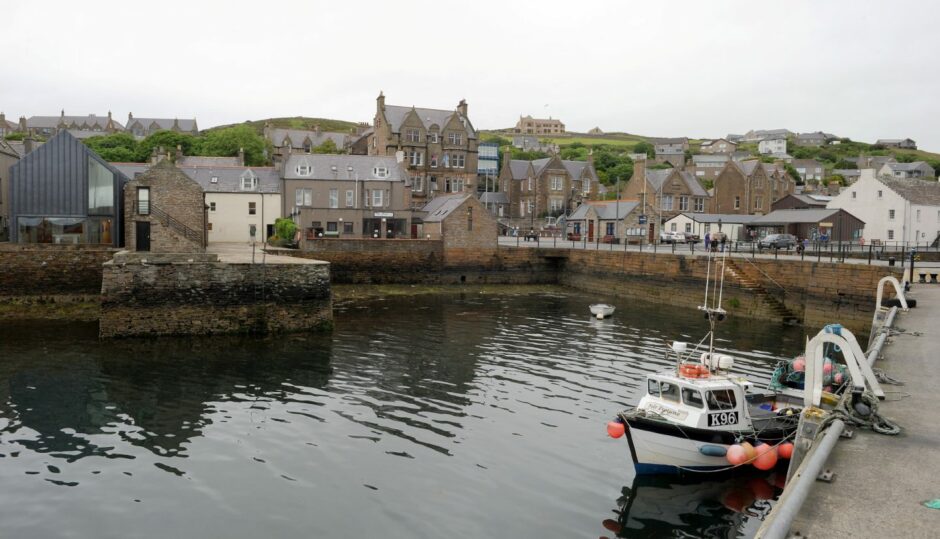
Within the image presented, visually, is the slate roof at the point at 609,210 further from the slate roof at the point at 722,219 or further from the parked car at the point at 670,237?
the slate roof at the point at 722,219

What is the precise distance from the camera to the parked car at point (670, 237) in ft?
222

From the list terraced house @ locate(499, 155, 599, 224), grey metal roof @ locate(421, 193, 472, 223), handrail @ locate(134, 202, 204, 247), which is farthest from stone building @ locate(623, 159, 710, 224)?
handrail @ locate(134, 202, 204, 247)

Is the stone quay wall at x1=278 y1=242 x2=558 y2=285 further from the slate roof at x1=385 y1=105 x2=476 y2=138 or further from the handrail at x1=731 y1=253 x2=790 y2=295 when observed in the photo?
the slate roof at x1=385 y1=105 x2=476 y2=138

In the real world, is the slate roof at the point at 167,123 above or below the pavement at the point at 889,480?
above

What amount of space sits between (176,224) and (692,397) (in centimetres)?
3423

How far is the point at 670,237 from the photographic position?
71188 mm

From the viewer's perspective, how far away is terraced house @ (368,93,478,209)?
286ft

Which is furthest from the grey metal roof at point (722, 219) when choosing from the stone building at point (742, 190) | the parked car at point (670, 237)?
the stone building at point (742, 190)

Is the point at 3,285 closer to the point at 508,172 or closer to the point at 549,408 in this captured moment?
the point at 549,408

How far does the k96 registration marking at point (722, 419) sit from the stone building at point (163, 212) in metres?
32.5

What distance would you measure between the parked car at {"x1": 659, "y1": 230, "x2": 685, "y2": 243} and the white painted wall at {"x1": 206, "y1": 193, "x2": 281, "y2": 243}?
36.5 metres

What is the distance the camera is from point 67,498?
13.0 m

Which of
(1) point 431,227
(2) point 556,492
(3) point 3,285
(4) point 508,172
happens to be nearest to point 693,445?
(2) point 556,492

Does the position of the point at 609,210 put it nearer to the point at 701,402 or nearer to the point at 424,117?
the point at 424,117
